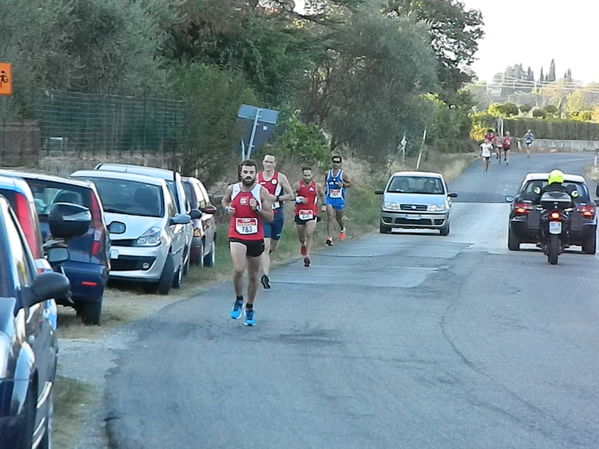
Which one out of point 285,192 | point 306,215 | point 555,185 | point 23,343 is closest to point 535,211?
point 555,185

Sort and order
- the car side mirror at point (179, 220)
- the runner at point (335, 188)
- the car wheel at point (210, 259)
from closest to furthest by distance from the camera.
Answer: the car side mirror at point (179, 220) < the car wheel at point (210, 259) < the runner at point (335, 188)

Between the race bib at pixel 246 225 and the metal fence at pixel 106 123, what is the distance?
36.1 ft

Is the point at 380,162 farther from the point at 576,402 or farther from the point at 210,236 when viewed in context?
the point at 576,402

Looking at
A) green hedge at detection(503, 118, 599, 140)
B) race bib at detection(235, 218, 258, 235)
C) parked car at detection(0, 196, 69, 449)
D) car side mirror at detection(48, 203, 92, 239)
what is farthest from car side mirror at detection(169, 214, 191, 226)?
green hedge at detection(503, 118, 599, 140)

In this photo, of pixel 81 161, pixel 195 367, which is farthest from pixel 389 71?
pixel 195 367

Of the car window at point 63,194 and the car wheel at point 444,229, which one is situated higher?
the car window at point 63,194

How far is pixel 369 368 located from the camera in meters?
10.9

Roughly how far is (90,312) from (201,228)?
747cm

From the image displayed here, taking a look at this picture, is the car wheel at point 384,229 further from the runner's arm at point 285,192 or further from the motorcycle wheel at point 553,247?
the runner's arm at point 285,192

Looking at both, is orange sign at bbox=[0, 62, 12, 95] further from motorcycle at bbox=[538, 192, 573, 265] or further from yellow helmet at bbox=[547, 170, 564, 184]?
yellow helmet at bbox=[547, 170, 564, 184]

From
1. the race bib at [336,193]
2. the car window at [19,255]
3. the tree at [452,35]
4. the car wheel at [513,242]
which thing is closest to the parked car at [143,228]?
the race bib at [336,193]

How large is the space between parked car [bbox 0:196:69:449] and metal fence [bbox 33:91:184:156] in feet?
56.2

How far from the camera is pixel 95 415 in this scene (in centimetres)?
877

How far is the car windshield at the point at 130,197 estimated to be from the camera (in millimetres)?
16984
